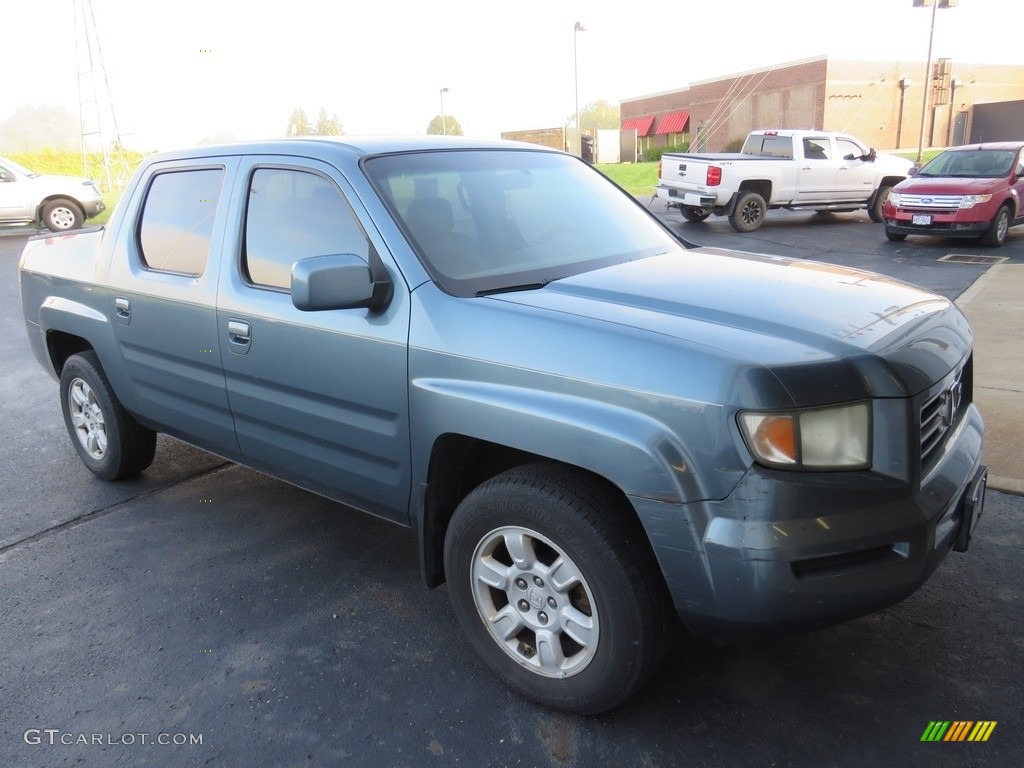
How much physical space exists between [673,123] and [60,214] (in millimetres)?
44709

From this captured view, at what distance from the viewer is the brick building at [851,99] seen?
139 feet

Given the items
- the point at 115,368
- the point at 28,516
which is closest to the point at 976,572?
the point at 115,368

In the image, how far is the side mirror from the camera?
2658 millimetres

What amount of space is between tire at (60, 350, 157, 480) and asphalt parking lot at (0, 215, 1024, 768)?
45cm

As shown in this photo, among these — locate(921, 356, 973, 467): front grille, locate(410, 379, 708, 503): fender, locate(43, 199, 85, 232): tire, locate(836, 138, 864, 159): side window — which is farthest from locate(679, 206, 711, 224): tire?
locate(410, 379, 708, 503): fender

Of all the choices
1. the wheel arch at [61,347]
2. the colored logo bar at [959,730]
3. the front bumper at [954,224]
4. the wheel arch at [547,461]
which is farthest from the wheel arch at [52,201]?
the colored logo bar at [959,730]

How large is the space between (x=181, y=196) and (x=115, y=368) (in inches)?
40.3

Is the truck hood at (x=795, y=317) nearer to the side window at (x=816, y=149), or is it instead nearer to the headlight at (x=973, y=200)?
the headlight at (x=973, y=200)

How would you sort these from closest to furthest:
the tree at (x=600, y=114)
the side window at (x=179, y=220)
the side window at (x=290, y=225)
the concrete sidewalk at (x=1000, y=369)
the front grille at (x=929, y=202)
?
the side window at (x=290, y=225) → the side window at (x=179, y=220) → the concrete sidewalk at (x=1000, y=369) → the front grille at (x=929, y=202) → the tree at (x=600, y=114)

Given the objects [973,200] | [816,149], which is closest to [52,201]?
[816,149]

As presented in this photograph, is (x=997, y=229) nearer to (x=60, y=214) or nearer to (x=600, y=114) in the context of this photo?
(x=60, y=214)

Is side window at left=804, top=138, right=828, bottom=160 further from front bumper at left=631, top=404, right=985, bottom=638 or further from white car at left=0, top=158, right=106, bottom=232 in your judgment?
front bumper at left=631, top=404, right=985, bottom=638

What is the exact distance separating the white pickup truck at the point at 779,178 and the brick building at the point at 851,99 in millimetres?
27231

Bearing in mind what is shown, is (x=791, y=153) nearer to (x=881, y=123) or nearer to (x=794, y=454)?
(x=794, y=454)
